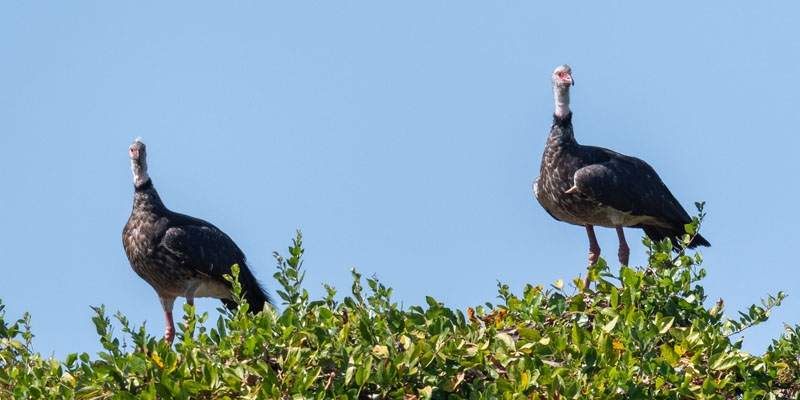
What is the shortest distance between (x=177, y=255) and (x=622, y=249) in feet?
11.6

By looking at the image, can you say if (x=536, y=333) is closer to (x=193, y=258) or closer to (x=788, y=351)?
(x=788, y=351)

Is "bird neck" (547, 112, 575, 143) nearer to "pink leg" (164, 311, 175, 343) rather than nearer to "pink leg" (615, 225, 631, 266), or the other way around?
"pink leg" (615, 225, 631, 266)

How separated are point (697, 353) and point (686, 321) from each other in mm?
701

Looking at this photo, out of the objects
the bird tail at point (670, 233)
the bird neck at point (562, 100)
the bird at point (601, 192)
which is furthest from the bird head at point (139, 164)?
the bird tail at point (670, 233)

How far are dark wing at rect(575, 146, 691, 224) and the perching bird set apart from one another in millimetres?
2737

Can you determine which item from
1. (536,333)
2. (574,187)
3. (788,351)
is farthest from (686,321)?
(574,187)

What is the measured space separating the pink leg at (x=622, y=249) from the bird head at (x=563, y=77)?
4.44 ft

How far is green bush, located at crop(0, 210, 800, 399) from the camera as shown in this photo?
420 cm

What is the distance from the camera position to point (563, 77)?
32.9 ft

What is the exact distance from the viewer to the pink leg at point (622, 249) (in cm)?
939

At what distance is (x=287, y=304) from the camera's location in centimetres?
494

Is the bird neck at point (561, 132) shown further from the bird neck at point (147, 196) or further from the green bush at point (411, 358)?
the green bush at point (411, 358)

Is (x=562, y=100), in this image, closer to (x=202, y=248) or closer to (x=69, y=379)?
(x=202, y=248)

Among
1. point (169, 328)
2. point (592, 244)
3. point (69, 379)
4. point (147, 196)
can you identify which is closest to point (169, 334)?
point (169, 328)
